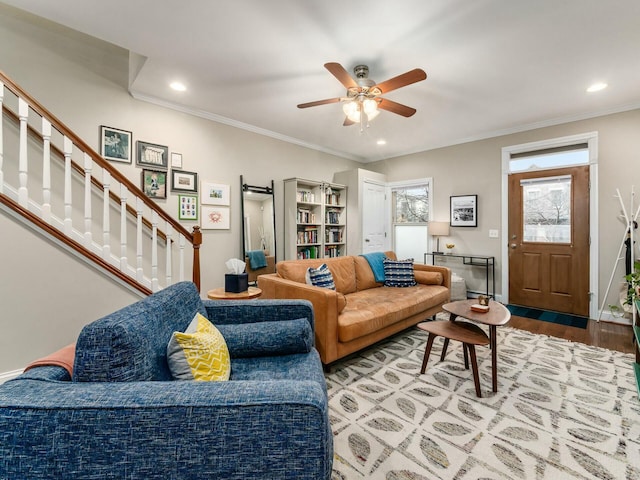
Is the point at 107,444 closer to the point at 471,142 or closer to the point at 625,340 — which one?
the point at 625,340

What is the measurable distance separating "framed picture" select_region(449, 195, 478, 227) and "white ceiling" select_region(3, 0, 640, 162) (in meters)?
1.33

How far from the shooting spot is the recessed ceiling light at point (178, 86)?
9.76 ft

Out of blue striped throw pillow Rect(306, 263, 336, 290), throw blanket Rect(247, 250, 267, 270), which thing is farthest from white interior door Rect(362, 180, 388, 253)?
blue striped throw pillow Rect(306, 263, 336, 290)

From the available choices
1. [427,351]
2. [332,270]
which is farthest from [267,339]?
[332,270]

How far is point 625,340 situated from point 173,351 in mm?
4244

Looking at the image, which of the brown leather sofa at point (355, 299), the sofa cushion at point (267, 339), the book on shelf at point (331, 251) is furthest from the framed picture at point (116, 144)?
the book on shelf at point (331, 251)

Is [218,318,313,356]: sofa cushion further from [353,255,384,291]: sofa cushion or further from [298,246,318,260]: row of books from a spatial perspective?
[298,246,318,260]: row of books

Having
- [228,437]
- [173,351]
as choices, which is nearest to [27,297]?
[173,351]

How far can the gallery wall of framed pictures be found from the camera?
3.06 meters

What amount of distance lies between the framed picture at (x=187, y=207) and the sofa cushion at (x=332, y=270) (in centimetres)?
148

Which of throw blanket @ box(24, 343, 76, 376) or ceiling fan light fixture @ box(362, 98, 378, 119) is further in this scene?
ceiling fan light fixture @ box(362, 98, 378, 119)

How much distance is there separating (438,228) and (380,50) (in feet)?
10.4

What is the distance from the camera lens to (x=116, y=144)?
3049mm

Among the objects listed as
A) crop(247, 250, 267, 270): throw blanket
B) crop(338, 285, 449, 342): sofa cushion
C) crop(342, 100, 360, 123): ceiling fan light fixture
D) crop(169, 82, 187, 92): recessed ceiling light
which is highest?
crop(169, 82, 187, 92): recessed ceiling light
